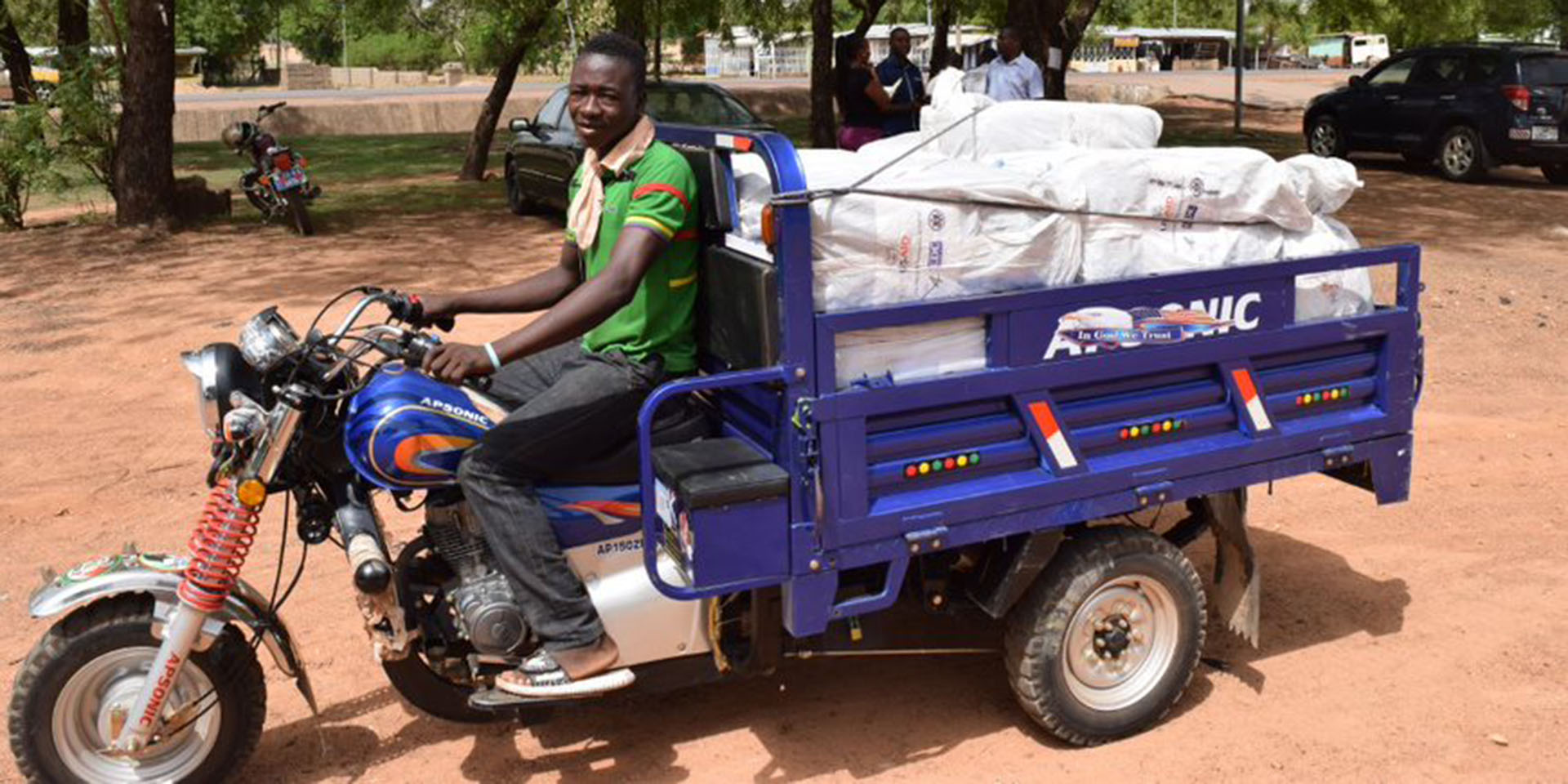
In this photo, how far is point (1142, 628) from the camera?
14.0 feet

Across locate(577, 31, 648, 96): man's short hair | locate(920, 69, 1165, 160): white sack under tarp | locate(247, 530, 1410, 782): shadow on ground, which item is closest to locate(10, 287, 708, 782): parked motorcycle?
locate(247, 530, 1410, 782): shadow on ground

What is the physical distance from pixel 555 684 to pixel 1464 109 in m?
16.7

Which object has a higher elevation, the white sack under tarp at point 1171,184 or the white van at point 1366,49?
the white van at point 1366,49

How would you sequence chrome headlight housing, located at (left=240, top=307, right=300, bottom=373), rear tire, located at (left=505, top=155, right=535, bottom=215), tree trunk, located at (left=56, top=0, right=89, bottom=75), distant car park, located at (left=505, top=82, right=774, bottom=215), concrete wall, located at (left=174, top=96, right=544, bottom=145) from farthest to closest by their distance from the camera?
concrete wall, located at (left=174, top=96, right=544, bottom=145), tree trunk, located at (left=56, top=0, right=89, bottom=75), rear tire, located at (left=505, top=155, right=535, bottom=215), distant car park, located at (left=505, top=82, right=774, bottom=215), chrome headlight housing, located at (left=240, top=307, right=300, bottom=373)

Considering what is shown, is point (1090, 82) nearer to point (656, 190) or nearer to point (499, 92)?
point (499, 92)

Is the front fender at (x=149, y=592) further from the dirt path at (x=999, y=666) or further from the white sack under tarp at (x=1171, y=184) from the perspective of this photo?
the white sack under tarp at (x=1171, y=184)

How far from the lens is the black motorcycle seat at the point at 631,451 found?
12.6 ft

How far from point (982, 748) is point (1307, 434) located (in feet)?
4.44

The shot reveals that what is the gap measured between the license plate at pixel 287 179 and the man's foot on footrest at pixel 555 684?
1064 centimetres

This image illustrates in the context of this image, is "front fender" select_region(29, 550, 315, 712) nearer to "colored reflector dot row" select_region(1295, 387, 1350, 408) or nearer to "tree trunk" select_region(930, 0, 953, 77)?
"colored reflector dot row" select_region(1295, 387, 1350, 408)

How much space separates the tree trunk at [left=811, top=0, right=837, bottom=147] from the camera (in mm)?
19328

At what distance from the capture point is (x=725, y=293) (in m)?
3.91

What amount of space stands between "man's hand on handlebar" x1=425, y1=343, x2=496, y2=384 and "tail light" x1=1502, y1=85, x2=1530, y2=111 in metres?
16.5

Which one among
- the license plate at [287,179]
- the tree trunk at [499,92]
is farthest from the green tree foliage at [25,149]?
the tree trunk at [499,92]
